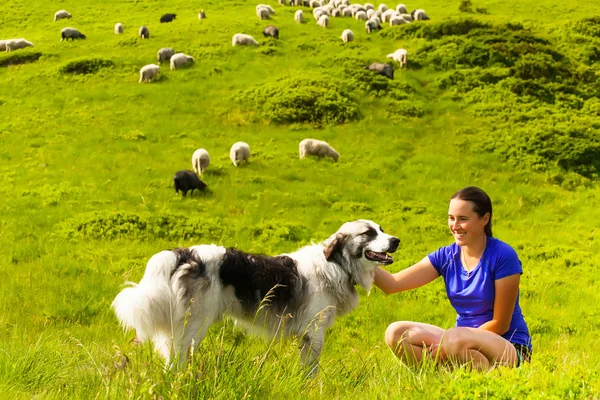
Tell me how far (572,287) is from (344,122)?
12.3 meters

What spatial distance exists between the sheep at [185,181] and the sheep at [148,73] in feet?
38.4

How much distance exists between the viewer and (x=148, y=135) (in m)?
20.0

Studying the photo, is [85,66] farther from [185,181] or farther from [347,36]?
[185,181]

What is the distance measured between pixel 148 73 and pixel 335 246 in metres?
21.3

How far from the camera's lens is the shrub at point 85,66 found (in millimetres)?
26516

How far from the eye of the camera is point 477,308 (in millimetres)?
5465

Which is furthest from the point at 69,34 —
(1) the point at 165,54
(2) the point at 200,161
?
(2) the point at 200,161

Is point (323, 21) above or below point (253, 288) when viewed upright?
above

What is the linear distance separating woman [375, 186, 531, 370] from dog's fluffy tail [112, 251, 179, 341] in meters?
2.28

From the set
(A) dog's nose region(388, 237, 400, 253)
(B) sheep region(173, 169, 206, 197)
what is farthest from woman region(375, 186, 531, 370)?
(B) sheep region(173, 169, 206, 197)

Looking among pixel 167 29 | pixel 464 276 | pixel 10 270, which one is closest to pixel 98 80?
pixel 167 29

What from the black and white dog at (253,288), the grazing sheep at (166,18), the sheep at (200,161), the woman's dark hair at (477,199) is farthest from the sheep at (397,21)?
the woman's dark hair at (477,199)

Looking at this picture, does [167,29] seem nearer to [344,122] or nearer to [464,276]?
[344,122]

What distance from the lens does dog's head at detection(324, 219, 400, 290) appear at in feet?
20.1
